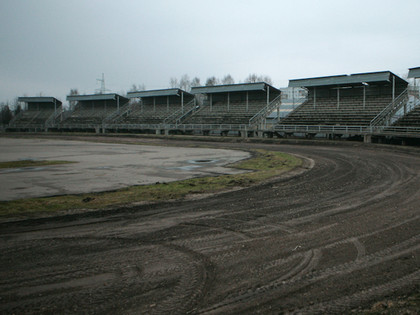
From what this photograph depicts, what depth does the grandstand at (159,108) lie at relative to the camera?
211ft

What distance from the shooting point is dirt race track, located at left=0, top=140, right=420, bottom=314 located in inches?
176

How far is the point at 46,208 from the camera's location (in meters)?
9.27

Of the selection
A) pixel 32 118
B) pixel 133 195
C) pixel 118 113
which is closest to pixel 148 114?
pixel 118 113

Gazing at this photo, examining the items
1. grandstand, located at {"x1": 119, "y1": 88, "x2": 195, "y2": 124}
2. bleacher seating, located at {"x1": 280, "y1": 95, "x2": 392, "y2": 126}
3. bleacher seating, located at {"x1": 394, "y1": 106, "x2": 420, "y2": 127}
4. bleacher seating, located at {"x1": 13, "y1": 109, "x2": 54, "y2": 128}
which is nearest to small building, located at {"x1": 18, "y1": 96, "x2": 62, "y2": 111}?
bleacher seating, located at {"x1": 13, "y1": 109, "x2": 54, "y2": 128}

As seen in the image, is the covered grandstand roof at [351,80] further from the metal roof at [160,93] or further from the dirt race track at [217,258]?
the dirt race track at [217,258]

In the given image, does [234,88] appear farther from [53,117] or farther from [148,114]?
[53,117]

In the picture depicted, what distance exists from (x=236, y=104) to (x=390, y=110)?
1020 inches

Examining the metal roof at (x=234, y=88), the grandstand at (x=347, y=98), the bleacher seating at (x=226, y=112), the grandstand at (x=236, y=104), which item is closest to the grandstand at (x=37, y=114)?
the bleacher seating at (x=226, y=112)

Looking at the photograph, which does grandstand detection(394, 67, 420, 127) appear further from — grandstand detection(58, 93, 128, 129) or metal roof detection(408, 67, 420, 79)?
grandstand detection(58, 93, 128, 129)

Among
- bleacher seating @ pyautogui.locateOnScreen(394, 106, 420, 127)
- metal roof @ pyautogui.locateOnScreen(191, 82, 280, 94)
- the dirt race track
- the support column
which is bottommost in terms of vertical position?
the dirt race track

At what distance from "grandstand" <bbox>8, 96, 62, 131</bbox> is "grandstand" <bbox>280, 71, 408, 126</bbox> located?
Result: 2281 inches

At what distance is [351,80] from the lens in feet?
138

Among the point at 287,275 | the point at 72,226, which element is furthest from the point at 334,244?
the point at 72,226

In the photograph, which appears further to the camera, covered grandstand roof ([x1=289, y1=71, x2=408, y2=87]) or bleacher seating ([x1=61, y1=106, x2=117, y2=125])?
bleacher seating ([x1=61, y1=106, x2=117, y2=125])
